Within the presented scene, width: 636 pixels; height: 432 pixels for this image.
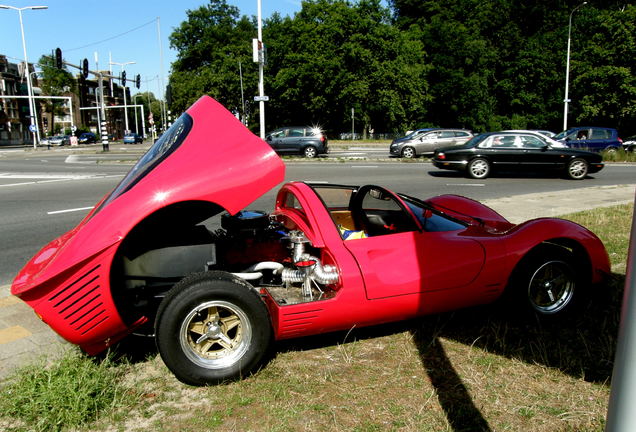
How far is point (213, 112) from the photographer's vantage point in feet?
11.4

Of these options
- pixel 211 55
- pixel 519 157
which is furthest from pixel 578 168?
pixel 211 55

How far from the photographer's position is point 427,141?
23.6 m

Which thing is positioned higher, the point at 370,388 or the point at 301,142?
the point at 301,142

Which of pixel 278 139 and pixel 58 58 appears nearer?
pixel 278 139

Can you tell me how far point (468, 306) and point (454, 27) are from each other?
54.6m

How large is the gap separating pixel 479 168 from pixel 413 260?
12.7 metres

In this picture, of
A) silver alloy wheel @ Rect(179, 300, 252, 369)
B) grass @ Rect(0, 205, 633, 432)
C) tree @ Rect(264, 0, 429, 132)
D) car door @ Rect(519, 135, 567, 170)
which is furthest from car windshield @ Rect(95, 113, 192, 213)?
tree @ Rect(264, 0, 429, 132)

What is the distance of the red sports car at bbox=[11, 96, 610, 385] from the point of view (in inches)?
116

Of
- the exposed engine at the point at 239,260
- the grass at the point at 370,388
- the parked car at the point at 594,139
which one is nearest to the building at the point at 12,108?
the parked car at the point at 594,139

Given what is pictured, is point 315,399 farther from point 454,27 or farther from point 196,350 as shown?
point 454,27

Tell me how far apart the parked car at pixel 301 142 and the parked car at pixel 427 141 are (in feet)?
11.9

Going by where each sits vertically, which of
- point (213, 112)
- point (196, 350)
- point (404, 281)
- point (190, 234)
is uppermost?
point (213, 112)

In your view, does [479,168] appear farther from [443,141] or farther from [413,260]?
[413,260]

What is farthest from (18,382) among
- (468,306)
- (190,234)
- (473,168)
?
(473,168)
